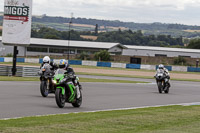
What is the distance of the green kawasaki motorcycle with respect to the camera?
1461 centimetres

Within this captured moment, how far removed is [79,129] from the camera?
985 centimetres

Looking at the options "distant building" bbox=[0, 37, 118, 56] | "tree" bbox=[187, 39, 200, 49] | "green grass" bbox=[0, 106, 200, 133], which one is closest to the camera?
"green grass" bbox=[0, 106, 200, 133]

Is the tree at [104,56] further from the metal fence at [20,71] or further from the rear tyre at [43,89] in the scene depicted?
the rear tyre at [43,89]

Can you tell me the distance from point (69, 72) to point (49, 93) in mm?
5186

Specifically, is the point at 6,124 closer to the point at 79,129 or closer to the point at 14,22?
the point at 79,129

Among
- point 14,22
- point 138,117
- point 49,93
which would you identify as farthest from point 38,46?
point 138,117

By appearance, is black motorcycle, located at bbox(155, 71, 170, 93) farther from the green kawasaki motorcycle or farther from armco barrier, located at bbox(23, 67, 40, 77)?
the green kawasaki motorcycle

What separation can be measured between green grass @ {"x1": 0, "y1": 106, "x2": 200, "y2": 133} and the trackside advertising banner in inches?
890

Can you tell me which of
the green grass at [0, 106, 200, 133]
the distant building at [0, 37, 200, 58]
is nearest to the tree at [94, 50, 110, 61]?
the distant building at [0, 37, 200, 58]

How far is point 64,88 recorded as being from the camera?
48.5ft

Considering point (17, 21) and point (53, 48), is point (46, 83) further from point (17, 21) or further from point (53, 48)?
point (53, 48)

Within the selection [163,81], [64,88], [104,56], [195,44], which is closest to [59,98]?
[64,88]

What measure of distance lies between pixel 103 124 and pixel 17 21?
2510cm

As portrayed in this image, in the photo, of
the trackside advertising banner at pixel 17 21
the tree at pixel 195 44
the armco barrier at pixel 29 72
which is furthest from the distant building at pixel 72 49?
the armco barrier at pixel 29 72
